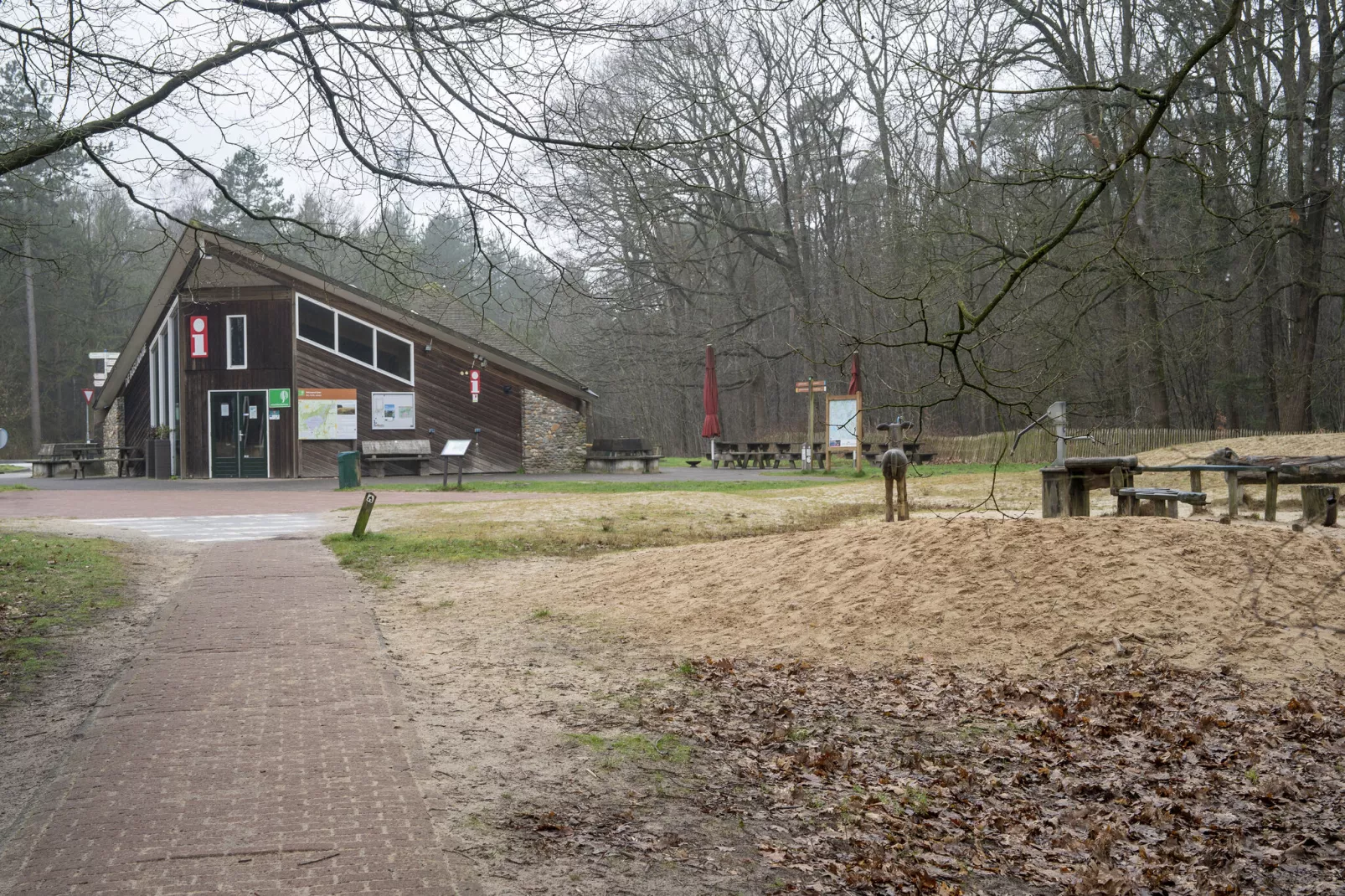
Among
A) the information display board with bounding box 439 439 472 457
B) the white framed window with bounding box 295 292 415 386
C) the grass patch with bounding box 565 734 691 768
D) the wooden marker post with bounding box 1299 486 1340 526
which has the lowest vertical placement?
the grass patch with bounding box 565 734 691 768

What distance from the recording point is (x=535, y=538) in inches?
A: 633

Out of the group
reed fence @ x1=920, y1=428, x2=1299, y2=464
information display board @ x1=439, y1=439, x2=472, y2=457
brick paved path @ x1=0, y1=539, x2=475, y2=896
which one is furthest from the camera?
reed fence @ x1=920, y1=428, x2=1299, y2=464

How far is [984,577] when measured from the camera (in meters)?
9.52

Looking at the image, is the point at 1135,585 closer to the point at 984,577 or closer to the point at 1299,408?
the point at 984,577

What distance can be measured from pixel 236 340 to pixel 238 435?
2.84 m

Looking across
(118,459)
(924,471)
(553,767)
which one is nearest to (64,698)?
(553,767)

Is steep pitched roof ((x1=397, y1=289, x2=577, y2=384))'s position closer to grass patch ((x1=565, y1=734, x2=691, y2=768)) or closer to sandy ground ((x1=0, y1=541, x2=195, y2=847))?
sandy ground ((x1=0, y1=541, x2=195, y2=847))

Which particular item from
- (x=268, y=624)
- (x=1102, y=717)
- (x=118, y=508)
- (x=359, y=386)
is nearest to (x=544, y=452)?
(x=359, y=386)

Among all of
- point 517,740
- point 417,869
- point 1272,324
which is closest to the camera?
point 417,869

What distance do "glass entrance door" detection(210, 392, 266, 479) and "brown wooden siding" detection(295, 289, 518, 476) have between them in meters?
1.25

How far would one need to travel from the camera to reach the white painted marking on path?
1652 centimetres

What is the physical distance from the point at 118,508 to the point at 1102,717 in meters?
20.1

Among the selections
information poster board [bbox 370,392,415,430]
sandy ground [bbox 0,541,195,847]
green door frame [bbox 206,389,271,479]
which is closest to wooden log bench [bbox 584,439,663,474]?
information poster board [bbox 370,392,415,430]

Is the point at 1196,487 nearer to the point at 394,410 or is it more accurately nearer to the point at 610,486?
the point at 610,486
